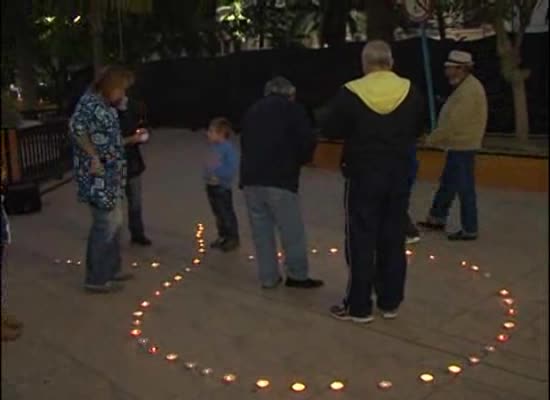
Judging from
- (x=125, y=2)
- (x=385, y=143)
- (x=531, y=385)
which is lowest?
(x=531, y=385)

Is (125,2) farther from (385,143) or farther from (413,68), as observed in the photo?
(413,68)

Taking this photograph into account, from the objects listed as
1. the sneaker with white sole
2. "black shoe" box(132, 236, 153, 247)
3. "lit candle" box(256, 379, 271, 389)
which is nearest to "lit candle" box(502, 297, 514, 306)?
the sneaker with white sole

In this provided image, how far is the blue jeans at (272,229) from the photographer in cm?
520

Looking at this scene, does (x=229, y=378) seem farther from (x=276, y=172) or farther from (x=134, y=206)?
(x=134, y=206)

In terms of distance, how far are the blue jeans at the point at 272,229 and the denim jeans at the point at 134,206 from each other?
5.67 feet

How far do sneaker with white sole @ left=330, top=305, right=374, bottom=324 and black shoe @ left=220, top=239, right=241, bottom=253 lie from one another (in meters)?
1.88

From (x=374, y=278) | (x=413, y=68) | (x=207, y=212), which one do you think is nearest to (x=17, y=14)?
(x=413, y=68)

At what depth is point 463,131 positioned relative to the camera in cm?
635

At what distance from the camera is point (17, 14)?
1552 cm

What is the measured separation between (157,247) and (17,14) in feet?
34.4

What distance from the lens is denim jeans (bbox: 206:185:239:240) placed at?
6.52m

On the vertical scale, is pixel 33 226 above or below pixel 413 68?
below

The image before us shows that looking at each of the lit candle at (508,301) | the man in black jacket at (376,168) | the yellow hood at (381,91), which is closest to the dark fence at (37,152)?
the man in black jacket at (376,168)

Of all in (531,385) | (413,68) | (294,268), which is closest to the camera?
(531,385)
